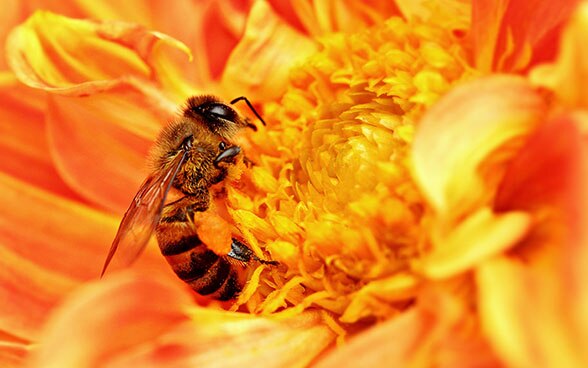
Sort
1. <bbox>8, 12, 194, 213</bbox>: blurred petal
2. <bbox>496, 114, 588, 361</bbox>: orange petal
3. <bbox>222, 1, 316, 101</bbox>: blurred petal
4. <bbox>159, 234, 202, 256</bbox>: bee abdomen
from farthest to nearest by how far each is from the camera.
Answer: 1. <bbox>222, 1, 316, 101</bbox>: blurred petal
2. <bbox>8, 12, 194, 213</bbox>: blurred petal
3. <bbox>159, 234, 202, 256</bbox>: bee abdomen
4. <bbox>496, 114, 588, 361</bbox>: orange petal

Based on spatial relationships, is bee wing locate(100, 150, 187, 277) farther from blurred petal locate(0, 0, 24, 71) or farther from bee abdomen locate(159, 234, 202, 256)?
blurred petal locate(0, 0, 24, 71)

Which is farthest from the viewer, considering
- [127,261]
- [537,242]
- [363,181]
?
[363,181]

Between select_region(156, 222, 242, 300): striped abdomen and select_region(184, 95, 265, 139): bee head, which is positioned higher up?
select_region(184, 95, 265, 139): bee head

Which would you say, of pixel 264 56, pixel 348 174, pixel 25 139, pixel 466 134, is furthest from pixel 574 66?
pixel 25 139

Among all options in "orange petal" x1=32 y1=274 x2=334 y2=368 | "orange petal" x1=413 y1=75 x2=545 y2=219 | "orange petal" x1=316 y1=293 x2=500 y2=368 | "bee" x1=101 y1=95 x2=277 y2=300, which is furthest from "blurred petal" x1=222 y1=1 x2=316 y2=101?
"orange petal" x1=316 y1=293 x2=500 y2=368

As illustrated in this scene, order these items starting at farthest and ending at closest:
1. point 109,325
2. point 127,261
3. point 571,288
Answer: point 127,261
point 109,325
point 571,288

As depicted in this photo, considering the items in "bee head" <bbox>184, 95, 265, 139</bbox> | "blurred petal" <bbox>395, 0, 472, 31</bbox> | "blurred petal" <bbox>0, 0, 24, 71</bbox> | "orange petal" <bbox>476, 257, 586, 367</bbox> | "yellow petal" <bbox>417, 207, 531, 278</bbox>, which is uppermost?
"blurred petal" <bbox>395, 0, 472, 31</bbox>

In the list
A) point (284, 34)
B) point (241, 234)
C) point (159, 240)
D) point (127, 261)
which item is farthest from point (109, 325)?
point (284, 34)

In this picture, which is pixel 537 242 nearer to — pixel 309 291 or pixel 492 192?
pixel 492 192

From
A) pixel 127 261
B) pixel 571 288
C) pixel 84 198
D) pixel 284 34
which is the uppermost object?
pixel 571 288
